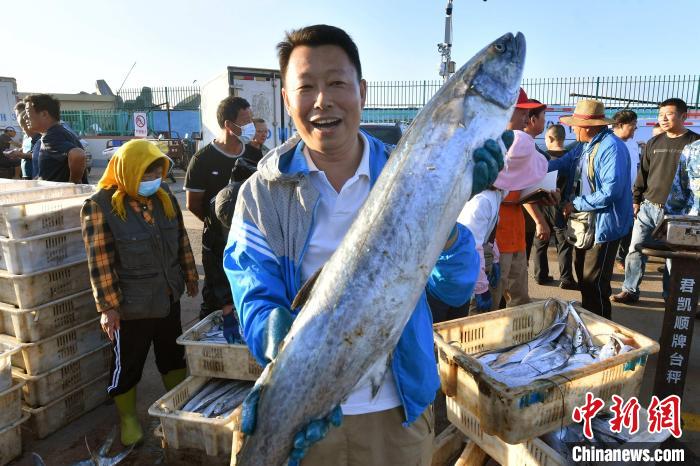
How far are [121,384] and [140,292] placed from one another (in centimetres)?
69

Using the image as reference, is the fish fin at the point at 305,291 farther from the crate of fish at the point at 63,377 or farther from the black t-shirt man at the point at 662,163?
the black t-shirt man at the point at 662,163

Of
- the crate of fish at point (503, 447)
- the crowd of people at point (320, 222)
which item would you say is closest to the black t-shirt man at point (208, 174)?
the crowd of people at point (320, 222)

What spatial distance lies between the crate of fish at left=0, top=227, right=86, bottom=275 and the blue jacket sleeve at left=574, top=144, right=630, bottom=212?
4589 mm

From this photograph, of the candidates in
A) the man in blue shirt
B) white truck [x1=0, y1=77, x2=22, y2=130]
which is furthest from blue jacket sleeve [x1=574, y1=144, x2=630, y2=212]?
white truck [x1=0, y1=77, x2=22, y2=130]

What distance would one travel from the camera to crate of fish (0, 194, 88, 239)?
133 inches

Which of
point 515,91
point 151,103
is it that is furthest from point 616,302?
point 151,103

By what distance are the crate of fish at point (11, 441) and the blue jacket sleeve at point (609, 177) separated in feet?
16.7

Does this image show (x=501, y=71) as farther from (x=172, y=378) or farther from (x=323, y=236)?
(x=172, y=378)

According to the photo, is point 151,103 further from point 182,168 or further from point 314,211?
point 314,211

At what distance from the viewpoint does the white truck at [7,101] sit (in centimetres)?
1533

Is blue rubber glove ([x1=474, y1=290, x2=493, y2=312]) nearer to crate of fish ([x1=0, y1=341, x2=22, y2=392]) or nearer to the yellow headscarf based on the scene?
the yellow headscarf

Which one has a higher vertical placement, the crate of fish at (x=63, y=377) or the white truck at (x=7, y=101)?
the white truck at (x=7, y=101)

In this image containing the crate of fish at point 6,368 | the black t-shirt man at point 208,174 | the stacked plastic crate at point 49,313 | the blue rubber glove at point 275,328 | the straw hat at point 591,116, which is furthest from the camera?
the straw hat at point 591,116

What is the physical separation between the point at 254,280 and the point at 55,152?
446 centimetres
